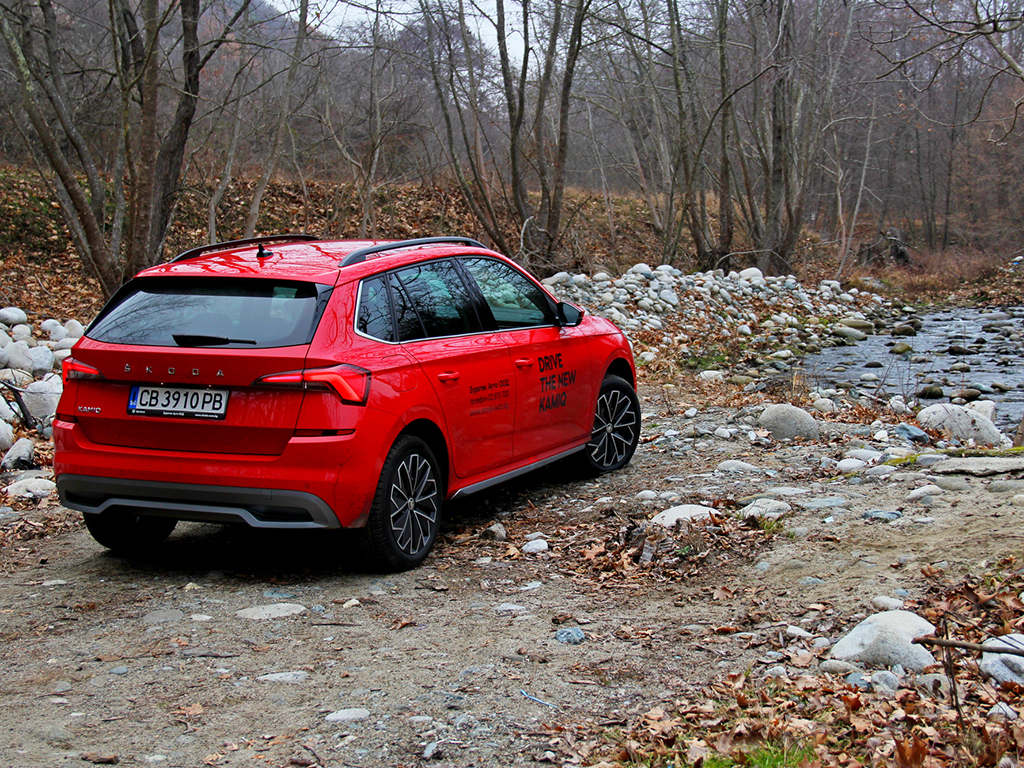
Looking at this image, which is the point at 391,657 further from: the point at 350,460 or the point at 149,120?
the point at 149,120

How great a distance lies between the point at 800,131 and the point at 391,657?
27.1 meters

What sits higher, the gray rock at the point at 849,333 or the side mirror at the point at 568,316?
the side mirror at the point at 568,316

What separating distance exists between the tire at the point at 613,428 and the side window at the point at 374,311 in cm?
240

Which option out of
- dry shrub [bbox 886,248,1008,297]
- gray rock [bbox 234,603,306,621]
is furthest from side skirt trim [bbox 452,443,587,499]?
dry shrub [bbox 886,248,1008,297]

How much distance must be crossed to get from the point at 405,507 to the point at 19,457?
4113 mm

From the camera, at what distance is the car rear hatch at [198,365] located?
4430 mm

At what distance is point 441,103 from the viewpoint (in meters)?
18.2

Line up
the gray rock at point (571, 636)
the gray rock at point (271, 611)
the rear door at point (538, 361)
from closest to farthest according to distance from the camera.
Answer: the gray rock at point (571, 636) < the gray rock at point (271, 611) < the rear door at point (538, 361)

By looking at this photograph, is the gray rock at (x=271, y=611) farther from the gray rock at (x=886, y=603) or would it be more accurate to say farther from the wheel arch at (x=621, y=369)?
the wheel arch at (x=621, y=369)

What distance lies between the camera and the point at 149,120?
9961 millimetres

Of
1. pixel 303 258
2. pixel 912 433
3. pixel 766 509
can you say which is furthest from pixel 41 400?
pixel 912 433

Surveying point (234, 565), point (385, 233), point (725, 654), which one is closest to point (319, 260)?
point (234, 565)

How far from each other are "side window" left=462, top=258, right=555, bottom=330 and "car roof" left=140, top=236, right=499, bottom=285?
0.25 metres

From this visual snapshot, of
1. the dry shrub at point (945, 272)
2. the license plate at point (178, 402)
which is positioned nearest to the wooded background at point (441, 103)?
the dry shrub at point (945, 272)
